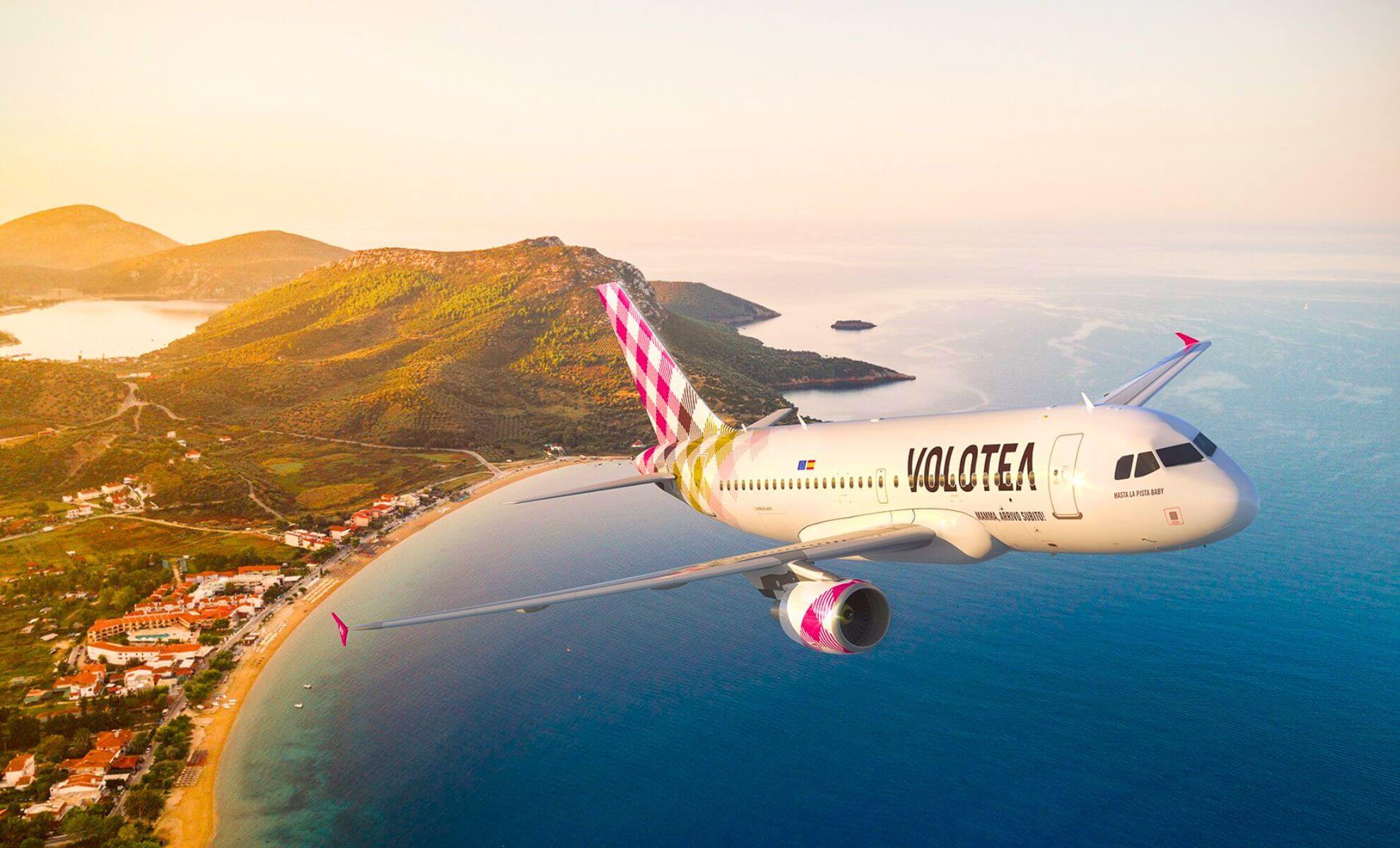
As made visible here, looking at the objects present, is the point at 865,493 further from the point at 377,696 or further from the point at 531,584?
the point at 531,584

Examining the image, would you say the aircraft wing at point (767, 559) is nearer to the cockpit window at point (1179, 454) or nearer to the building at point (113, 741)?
the cockpit window at point (1179, 454)

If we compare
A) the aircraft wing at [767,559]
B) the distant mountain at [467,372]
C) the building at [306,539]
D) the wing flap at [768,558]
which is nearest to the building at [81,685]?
the building at [306,539]

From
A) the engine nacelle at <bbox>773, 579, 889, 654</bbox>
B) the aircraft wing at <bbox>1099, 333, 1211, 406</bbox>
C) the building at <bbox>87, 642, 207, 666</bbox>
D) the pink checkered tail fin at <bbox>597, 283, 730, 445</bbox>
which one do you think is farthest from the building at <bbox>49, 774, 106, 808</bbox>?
the aircraft wing at <bbox>1099, 333, 1211, 406</bbox>

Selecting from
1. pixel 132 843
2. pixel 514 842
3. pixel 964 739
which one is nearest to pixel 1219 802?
pixel 964 739

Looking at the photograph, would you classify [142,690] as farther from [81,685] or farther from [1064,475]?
[1064,475]

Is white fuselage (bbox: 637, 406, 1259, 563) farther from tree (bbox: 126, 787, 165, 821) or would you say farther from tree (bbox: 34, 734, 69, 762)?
tree (bbox: 34, 734, 69, 762)

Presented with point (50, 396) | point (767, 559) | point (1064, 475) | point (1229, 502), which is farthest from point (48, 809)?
point (50, 396)
